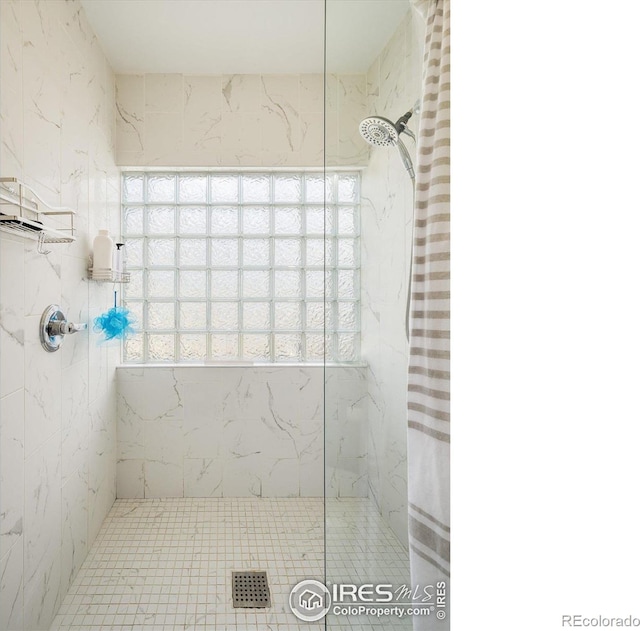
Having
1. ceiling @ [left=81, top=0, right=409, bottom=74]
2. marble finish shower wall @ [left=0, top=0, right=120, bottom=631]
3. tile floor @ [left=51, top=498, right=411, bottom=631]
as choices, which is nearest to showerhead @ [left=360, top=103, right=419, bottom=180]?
tile floor @ [left=51, top=498, right=411, bottom=631]

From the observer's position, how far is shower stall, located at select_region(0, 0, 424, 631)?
70 centimetres

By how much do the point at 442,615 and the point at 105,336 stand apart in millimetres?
1880

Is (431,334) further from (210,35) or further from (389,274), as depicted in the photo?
(210,35)

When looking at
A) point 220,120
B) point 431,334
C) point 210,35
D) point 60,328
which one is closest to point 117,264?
point 60,328

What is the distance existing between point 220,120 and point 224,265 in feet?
2.61

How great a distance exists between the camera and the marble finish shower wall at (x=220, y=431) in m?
2.37

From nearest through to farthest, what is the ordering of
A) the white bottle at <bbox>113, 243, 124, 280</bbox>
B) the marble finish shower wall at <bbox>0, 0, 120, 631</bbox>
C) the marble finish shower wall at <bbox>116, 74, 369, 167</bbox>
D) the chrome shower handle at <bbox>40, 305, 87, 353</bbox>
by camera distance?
the marble finish shower wall at <bbox>0, 0, 120, 631</bbox>
the chrome shower handle at <bbox>40, 305, 87, 353</bbox>
the white bottle at <bbox>113, 243, 124, 280</bbox>
the marble finish shower wall at <bbox>116, 74, 369, 167</bbox>

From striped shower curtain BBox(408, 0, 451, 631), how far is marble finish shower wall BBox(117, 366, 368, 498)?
188cm

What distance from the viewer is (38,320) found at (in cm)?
140

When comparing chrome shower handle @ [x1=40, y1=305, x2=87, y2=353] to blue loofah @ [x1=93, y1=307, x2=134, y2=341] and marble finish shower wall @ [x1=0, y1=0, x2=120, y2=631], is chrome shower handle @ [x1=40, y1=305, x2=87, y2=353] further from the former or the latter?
blue loofah @ [x1=93, y1=307, x2=134, y2=341]
